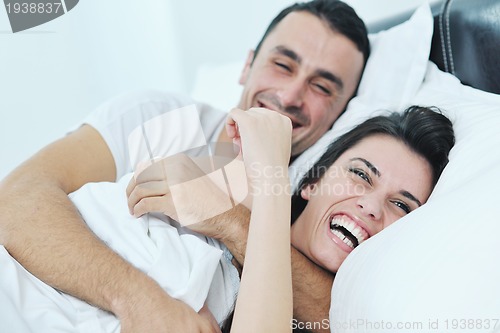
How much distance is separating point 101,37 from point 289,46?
4.22ft

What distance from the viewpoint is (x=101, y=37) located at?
244cm

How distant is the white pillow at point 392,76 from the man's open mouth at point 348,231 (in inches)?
10.5

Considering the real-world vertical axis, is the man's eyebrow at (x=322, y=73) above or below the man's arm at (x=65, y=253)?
above

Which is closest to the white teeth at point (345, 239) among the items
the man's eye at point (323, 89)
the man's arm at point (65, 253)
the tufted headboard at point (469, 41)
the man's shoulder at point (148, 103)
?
the man's arm at point (65, 253)

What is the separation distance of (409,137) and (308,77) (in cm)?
48

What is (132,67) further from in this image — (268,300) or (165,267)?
(268,300)

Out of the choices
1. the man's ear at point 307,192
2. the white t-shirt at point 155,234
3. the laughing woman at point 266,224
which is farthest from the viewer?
the man's ear at point 307,192

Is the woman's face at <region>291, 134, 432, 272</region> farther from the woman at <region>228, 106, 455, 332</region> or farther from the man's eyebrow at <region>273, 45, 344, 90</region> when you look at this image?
the man's eyebrow at <region>273, 45, 344, 90</region>

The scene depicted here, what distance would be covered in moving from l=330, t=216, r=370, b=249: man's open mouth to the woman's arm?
23cm

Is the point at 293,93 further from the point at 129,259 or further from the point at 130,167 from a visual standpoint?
the point at 129,259

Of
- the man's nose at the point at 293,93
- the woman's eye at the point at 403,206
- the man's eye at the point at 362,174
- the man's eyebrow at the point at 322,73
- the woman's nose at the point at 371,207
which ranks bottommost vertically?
the woman's eye at the point at 403,206

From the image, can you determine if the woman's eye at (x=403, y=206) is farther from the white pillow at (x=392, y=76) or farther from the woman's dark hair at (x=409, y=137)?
the white pillow at (x=392, y=76)

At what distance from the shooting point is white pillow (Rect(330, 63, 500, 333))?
27.5 inches

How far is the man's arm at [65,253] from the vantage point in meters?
0.88
